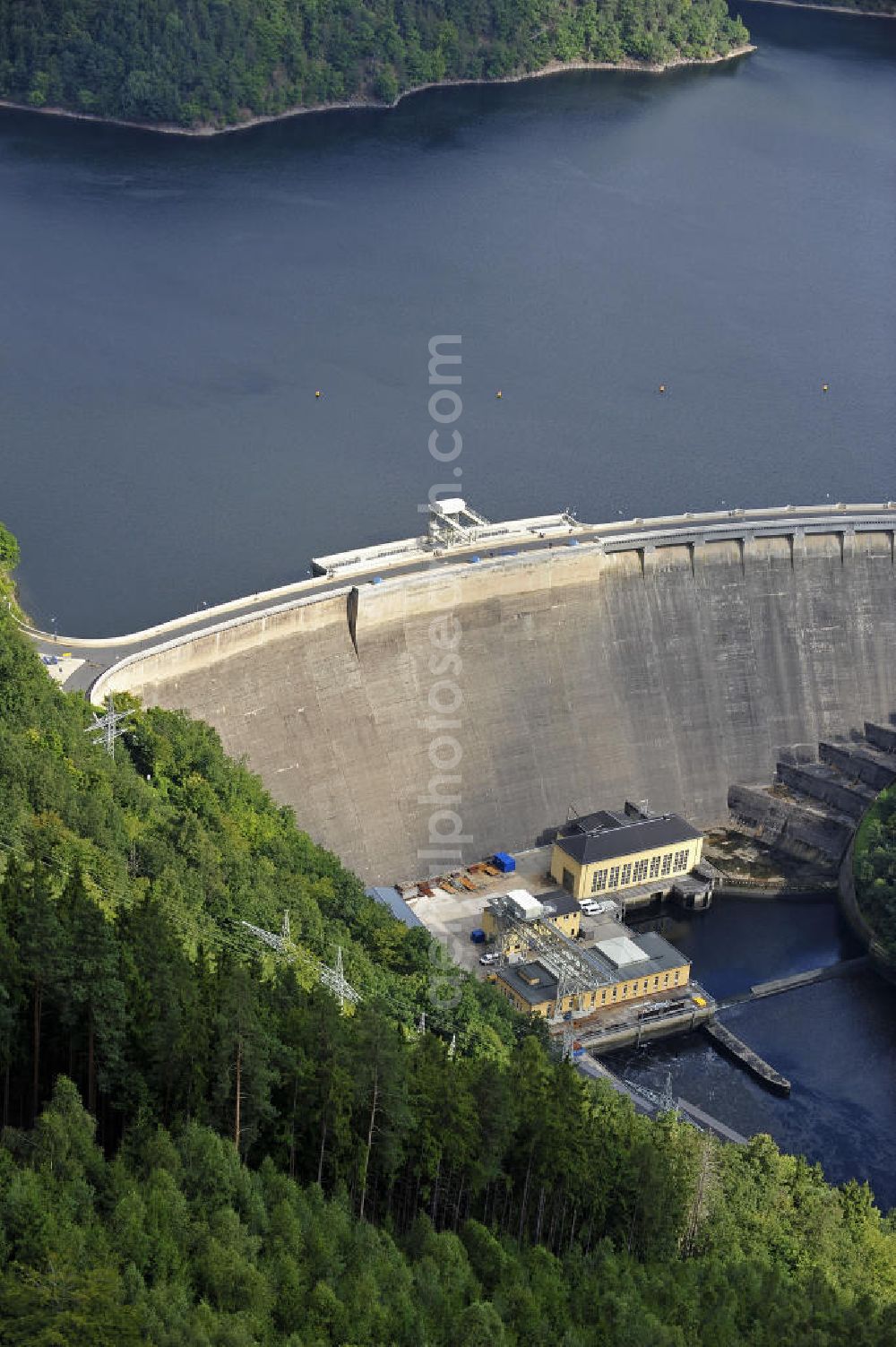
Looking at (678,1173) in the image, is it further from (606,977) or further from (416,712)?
(416,712)

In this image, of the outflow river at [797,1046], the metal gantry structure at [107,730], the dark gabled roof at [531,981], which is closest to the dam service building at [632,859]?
the outflow river at [797,1046]

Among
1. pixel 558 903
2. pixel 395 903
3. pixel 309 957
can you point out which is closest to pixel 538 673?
pixel 558 903

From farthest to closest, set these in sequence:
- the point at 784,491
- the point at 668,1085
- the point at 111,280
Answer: the point at 111,280
the point at 784,491
the point at 668,1085

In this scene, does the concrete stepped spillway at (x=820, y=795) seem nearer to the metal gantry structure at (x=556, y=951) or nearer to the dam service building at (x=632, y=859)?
the dam service building at (x=632, y=859)

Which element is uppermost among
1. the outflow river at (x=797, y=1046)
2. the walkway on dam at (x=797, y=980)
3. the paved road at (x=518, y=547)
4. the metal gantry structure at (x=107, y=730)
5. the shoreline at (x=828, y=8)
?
the shoreline at (x=828, y=8)

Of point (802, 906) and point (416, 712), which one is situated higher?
point (416, 712)

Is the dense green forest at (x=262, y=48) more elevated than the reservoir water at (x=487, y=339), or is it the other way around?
the dense green forest at (x=262, y=48)

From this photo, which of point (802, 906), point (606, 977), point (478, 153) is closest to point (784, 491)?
point (802, 906)
